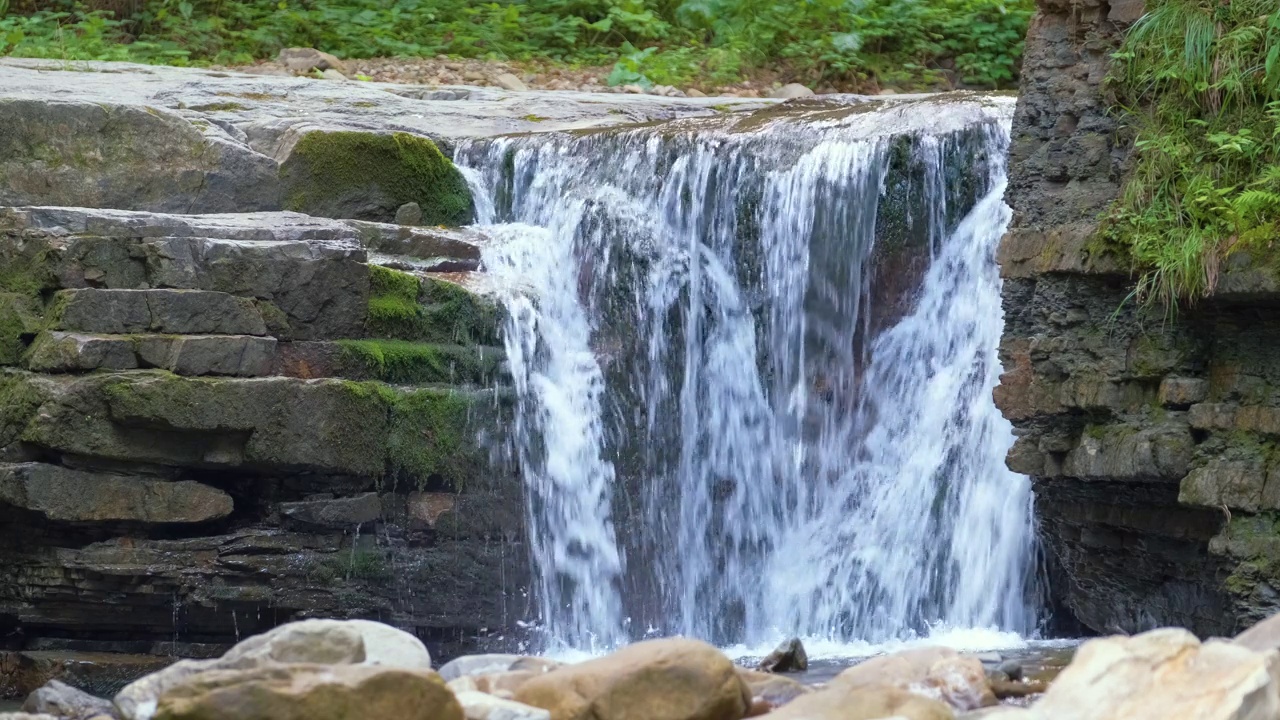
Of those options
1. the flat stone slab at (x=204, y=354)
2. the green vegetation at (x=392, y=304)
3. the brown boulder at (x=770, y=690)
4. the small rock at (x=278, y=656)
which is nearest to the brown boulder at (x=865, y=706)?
the brown boulder at (x=770, y=690)

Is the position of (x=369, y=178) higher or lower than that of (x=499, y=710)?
higher

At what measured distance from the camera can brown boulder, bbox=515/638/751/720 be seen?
468cm

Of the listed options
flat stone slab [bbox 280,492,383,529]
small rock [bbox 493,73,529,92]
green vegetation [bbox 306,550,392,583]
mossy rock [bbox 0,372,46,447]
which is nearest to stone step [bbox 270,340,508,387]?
flat stone slab [bbox 280,492,383,529]

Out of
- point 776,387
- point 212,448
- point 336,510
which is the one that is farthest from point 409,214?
point 212,448

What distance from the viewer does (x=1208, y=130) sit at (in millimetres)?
7156

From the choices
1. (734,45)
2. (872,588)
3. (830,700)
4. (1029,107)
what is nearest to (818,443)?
(872,588)

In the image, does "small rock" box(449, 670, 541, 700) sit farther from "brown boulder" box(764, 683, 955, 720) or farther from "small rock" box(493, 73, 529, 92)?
"small rock" box(493, 73, 529, 92)

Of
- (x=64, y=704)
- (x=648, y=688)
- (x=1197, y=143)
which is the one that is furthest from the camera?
(x=1197, y=143)

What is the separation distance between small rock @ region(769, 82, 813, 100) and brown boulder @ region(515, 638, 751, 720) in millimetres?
10984

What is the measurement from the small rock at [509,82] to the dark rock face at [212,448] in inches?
269

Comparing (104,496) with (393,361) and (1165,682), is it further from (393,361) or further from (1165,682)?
(1165,682)

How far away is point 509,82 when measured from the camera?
15609mm

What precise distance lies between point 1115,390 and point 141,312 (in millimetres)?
4789

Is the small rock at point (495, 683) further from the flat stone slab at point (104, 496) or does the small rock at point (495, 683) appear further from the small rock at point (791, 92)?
the small rock at point (791, 92)
